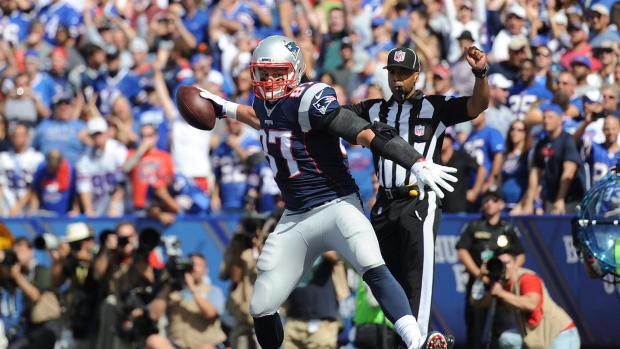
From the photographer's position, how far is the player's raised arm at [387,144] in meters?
6.18

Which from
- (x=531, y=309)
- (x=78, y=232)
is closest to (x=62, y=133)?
(x=78, y=232)

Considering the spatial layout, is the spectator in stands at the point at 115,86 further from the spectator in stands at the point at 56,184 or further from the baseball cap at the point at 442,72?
the baseball cap at the point at 442,72

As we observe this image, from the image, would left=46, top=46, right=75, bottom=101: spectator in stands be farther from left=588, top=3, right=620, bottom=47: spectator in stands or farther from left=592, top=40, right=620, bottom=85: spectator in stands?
left=592, top=40, right=620, bottom=85: spectator in stands

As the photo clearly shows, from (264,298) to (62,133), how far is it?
6.75m

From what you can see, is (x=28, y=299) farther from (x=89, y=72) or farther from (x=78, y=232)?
(x=89, y=72)

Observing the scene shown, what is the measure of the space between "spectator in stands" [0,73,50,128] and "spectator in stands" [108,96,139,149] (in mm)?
998

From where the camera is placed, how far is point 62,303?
10.8 meters

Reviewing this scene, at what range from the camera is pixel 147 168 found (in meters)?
11.9

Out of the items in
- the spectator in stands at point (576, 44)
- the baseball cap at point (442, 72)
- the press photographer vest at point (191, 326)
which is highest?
the spectator in stands at point (576, 44)

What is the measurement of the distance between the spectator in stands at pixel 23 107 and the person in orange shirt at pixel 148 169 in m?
2.19

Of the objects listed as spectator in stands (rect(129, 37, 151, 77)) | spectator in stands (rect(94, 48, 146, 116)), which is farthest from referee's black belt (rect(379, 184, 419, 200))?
spectator in stands (rect(129, 37, 151, 77))

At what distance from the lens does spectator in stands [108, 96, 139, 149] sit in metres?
12.8

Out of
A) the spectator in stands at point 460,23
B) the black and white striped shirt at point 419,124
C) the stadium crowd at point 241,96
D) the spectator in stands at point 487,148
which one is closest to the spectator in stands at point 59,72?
the stadium crowd at point 241,96

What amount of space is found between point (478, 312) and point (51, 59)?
7515 millimetres
